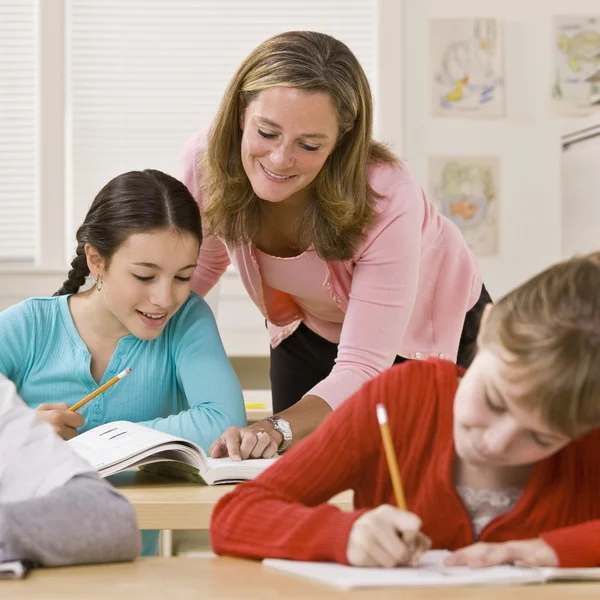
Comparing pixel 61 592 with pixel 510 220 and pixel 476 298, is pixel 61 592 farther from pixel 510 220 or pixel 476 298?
A: pixel 510 220

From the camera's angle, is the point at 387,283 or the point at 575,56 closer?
the point at 387,283

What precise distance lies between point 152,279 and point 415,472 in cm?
87

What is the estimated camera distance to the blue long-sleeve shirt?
175 cm

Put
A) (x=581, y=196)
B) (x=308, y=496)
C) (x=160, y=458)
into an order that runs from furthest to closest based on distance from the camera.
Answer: (x=581, y=196) → (x=160, y=458) → (x=308, y=496)

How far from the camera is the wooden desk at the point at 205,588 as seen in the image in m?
0.74

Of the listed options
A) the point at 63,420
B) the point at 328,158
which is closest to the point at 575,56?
the point at 328,158

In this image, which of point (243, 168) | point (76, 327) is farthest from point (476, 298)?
point (76, 327)

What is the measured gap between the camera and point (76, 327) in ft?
5.98

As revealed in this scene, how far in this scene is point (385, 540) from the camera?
834mm

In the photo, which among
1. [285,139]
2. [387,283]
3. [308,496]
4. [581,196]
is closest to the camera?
[308,496]

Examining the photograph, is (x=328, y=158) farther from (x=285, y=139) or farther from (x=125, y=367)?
(x=125, y=367)

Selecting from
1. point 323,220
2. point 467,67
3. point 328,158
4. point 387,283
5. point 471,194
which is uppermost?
point 467,67

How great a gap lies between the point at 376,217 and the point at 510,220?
2.16 meters

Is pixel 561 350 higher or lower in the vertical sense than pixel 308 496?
higher
